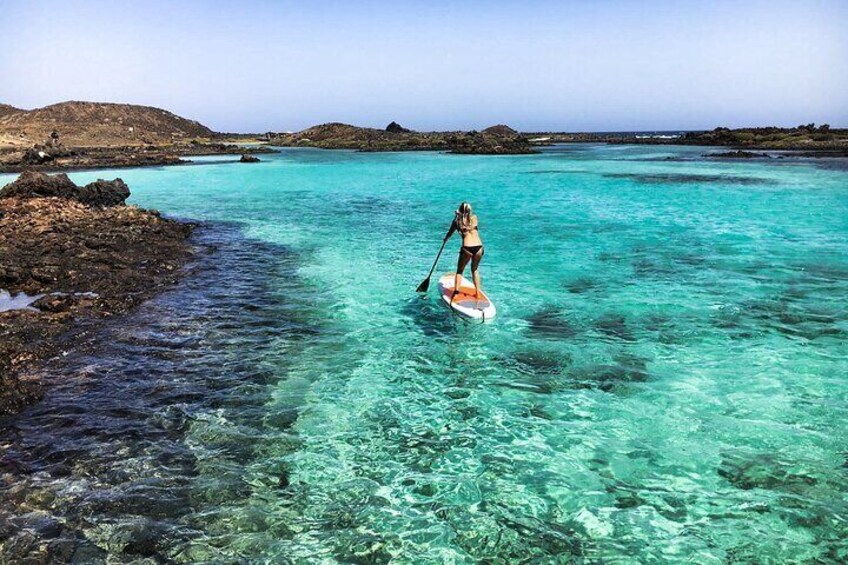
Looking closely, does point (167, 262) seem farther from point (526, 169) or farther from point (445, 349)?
point (526, 169)

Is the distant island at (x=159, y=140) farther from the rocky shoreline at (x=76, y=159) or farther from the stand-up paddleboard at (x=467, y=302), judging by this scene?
the stand-up paddleboard at (x=467, y=302)

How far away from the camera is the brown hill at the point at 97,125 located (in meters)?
96.1

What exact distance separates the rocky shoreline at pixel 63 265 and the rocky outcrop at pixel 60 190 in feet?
0.17

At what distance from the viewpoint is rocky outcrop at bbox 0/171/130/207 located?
27.2 metres

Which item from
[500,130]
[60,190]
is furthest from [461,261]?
[500,130]

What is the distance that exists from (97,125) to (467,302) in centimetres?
12710

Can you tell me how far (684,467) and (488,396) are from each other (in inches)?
137

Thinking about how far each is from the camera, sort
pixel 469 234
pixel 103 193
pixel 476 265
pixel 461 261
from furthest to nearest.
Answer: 1. pixel 103 193
2. pixel 461 261
3. pixel 476 265
4. pixel 469 234

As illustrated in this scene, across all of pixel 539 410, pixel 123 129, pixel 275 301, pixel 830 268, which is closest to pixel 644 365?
pixel 539 410

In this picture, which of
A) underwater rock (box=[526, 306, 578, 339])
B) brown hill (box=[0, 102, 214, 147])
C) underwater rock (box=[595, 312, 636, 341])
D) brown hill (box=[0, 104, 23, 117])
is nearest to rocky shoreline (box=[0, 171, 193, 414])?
underwater rock (box=[526, 306, 578, 339])

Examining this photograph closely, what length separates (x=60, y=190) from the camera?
92.6ft

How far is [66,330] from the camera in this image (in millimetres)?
12555

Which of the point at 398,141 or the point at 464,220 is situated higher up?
the point at 398,141

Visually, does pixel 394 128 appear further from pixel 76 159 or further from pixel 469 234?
pixel 469 234
